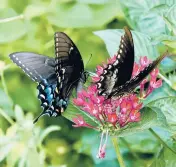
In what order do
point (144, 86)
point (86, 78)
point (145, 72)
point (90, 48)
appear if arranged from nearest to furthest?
1. point (145, 72)
2. point (144, 86)
3. point (86, 78)
4. point (90, 48)

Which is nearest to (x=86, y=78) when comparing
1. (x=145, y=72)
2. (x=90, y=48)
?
(x=145, y=72)

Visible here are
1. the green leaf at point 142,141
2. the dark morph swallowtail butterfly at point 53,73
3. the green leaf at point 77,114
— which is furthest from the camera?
the green leaf at point 142,141

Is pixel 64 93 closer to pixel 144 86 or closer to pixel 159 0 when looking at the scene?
pixel 144 86

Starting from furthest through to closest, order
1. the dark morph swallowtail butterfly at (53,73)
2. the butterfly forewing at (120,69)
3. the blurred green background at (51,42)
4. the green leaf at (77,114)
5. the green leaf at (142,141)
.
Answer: the blurred green background at (51,42), the green leaf at (142,141), the dark morph swallowtail butterfly at (53,73), the green leaf at (77,114), the butterfly forewing at (120,69)

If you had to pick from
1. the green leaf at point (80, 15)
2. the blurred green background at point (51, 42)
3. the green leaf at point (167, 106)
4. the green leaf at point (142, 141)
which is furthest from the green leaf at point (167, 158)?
the green leaf at point (80, 15)

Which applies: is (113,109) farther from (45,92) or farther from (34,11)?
(34,11)

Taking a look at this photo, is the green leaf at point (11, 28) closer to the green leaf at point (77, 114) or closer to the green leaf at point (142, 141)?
the green leaf at point (142, 141)

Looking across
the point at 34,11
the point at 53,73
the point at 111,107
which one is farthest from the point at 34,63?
the point at 34,11

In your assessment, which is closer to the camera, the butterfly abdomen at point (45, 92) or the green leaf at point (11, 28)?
the butterfly abdomen at point (45, 92)
